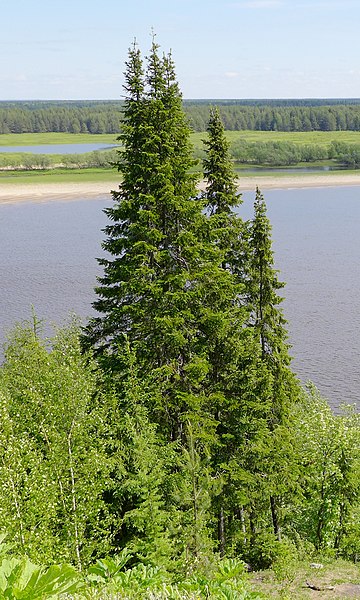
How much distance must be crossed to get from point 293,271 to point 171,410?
116 ft

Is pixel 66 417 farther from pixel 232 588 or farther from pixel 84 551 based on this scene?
pixel 232 588

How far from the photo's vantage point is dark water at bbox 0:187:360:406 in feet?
121

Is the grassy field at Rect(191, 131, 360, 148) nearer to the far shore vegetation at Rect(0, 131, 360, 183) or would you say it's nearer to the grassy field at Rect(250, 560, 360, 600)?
the far shore vegetation at Rect(0, 131, 360, 183)

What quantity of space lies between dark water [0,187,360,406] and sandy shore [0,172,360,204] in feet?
34.5

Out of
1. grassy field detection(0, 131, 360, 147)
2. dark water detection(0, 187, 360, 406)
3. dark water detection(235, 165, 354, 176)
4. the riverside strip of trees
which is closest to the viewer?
the riverside strip of trees

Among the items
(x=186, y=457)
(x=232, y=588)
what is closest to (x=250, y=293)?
(x=186, y=457)

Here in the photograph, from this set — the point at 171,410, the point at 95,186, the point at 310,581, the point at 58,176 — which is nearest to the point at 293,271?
the point at 171,410

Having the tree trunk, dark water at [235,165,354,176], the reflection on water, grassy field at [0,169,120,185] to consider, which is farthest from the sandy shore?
the tree trunk

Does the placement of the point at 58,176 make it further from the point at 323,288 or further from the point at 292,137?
the point at 323,288

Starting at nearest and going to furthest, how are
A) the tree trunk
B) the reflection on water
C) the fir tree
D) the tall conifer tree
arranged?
the tall conifer tree
the fir tree
the tree trunk
the reflection on water

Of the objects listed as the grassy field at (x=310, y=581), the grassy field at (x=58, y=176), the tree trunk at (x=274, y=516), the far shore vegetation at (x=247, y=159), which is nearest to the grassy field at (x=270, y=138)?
the far shore vegetation at (x=247, y=159)

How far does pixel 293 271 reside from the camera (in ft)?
171

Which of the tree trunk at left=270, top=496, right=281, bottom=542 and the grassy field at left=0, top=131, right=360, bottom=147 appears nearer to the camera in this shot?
the tree trunk at left=270, top=496, right=281, bottom=542

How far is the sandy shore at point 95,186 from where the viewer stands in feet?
327
